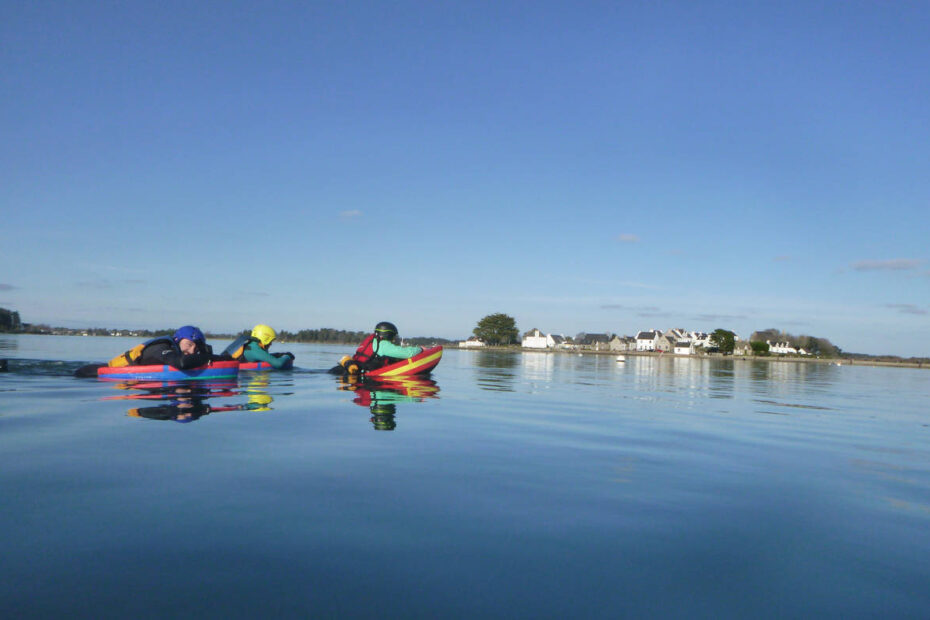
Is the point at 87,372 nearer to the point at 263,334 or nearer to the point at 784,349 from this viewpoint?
the point at 263,334

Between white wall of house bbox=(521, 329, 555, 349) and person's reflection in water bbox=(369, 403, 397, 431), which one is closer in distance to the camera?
person's reflection in water bbox=(369, 403, 397, 431)

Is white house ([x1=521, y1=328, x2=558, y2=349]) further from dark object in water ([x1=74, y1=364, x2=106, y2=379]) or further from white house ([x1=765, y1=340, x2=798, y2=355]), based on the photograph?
dark object in water ([x1=74, y1=364, x2=106, y2=379])

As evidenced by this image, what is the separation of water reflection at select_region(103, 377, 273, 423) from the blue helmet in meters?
1.14

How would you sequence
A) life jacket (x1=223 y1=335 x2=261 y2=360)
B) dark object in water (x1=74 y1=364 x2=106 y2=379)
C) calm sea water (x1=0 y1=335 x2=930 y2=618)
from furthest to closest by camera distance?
1. life jacket (x1=223 y1=335 x2=261 y2=360)
2. dark object in water (x1=74 y1=364 x2=106 y2=379)
3. calm sea water (x1=0 y1=335 x2=930 y2=618)

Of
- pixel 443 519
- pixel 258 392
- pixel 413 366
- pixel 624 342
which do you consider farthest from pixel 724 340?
pixel 443 519

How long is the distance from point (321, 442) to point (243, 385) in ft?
29.6

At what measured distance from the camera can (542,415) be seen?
38.8ft

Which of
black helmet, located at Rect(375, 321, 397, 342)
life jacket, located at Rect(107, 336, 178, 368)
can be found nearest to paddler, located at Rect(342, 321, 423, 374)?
black helmet, located at Rect(375, 321, 397, 342)

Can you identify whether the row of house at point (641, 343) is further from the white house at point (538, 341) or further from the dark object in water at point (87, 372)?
the dark object in water at point (87, 372)

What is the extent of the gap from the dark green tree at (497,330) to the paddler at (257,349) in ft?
438

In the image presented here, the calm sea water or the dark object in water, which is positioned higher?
the dark object in water

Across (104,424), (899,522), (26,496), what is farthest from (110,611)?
(104,424)

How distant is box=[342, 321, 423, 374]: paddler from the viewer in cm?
1897

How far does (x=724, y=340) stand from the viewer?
131 m
